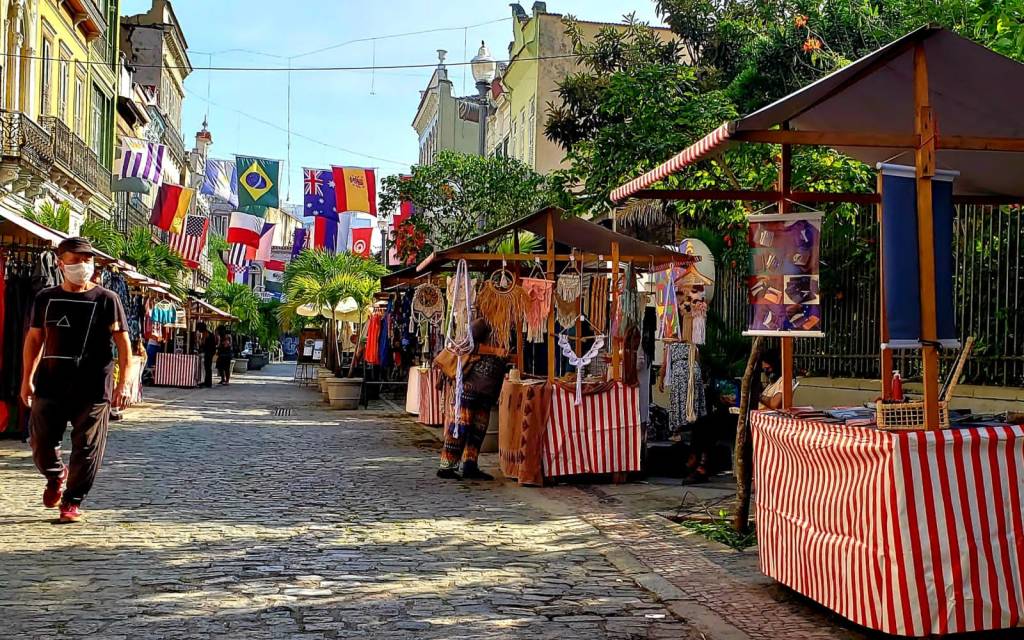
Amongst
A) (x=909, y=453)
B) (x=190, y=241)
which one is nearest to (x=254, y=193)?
(x=190, y=241)

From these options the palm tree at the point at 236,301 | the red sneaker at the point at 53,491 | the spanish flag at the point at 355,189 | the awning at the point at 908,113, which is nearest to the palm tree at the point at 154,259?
the spanish flag at the point at 355,189

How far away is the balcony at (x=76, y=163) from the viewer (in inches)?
1072

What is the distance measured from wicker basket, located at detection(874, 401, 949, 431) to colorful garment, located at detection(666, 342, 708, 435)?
251 inches

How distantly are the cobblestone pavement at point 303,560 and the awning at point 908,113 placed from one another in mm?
2624

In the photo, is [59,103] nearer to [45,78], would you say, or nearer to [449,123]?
[45,78]

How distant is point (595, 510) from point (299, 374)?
129 ft

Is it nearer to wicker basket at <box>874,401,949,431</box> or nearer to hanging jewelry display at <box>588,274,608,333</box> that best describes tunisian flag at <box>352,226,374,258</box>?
hanging jewelry display at <box>588,274,608,333</box>

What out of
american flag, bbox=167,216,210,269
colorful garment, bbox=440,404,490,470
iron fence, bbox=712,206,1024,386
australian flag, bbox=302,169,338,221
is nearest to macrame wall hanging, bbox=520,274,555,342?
colorful garment, bbox=440,404,490,470

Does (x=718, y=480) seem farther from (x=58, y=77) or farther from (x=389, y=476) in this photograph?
(x=58, y=77)

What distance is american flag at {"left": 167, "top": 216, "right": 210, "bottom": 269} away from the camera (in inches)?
A: 1508

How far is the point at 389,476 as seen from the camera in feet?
38.2

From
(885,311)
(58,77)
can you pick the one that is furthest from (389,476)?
(58,77)

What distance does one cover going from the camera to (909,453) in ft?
16.4

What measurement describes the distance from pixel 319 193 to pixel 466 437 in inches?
831
